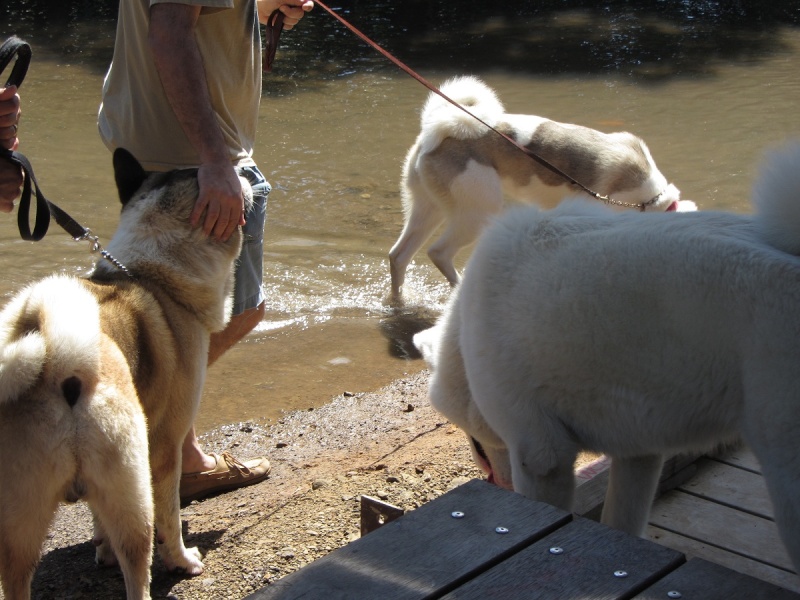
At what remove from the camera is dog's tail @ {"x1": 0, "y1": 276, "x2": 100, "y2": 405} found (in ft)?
8.21

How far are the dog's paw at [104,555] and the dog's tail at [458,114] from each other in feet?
11.7

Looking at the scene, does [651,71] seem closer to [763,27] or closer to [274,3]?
[763,27]

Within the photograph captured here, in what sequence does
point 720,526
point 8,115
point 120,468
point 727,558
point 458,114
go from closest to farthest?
1. point 120,468
2. point 8,115
3. point 727,558
4. point 720,526
5. point 458,114

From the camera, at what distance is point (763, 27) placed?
14.4m

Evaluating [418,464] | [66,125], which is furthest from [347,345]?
[66,125]

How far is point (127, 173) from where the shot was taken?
330 centimetres

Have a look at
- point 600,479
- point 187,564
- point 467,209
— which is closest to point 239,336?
point 187,564

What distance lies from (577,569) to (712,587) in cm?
27

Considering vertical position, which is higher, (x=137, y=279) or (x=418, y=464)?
(x=137, y=279)

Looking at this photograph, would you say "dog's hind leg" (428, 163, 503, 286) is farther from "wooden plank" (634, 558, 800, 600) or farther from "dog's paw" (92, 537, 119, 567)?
"wooden plank" (634, 558, 800, 600)

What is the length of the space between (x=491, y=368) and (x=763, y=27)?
45.6 ft

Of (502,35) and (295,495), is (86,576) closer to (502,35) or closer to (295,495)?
(295,495)

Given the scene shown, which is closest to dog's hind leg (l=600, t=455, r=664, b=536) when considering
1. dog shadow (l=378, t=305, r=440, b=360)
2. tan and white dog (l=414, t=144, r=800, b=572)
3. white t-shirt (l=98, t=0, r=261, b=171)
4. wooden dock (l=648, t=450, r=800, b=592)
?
tan and white dog (l=414, t=144, r=800, b=572)

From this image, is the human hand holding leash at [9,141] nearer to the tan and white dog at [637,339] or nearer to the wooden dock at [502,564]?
the tan and white dog at [637,339]
